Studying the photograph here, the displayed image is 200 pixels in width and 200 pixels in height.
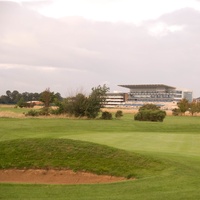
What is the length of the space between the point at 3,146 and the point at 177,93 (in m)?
165

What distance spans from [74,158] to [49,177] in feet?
4.80

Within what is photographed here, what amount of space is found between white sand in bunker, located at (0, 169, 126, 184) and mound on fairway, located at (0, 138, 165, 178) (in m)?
0.21

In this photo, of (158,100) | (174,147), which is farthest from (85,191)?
(158,100)

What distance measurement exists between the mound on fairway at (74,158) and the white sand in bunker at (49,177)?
0.21 metres

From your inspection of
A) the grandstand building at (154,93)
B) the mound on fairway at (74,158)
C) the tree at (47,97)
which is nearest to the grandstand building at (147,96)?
the grandstand building at (154,93)

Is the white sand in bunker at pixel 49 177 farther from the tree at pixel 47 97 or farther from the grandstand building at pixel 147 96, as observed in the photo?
the grandstand building at pixel 147 96

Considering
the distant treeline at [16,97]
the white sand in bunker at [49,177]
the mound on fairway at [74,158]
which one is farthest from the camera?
the distant treeline at [16,97]

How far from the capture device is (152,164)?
1407 centimetres

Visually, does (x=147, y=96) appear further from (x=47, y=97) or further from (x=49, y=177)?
(x=49, y=177)

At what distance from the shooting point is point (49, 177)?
46.6 ft

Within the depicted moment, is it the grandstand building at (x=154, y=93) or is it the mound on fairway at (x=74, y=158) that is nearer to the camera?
the mound on fairway at (x=74, y=158)

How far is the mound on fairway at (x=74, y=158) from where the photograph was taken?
14016 mm

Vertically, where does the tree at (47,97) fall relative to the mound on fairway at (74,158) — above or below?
above

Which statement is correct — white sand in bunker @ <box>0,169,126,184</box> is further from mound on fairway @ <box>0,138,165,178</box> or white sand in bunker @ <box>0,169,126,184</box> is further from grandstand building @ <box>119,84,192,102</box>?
grandstand building @ <box>119,84,192,102</box>
